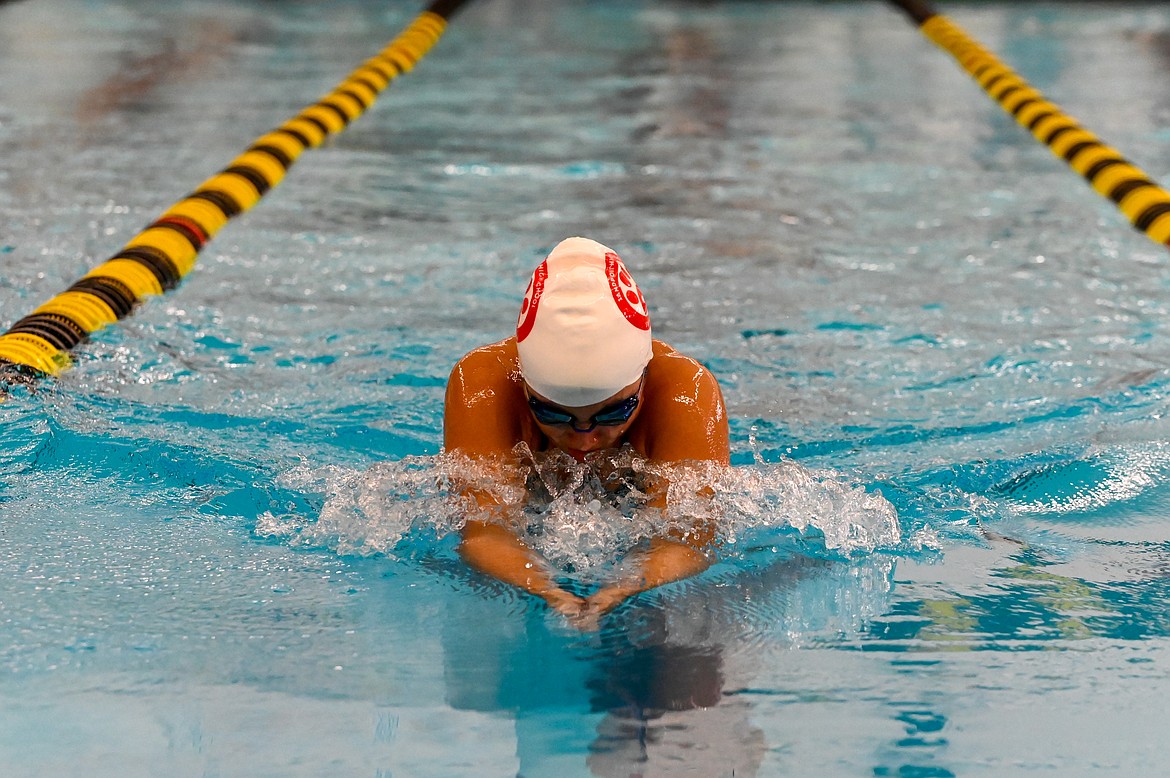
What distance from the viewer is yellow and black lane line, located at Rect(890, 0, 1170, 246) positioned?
6023 millimetres

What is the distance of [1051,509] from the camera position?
128 inches

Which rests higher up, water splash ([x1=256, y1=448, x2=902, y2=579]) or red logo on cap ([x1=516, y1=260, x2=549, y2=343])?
red logo on cap ([x1=516, y1=260, x2=549, y2=343])

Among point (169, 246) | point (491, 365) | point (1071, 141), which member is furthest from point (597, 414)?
point (1071, 141)

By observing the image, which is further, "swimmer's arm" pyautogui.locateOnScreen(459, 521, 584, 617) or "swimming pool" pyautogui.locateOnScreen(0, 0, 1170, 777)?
"swimmer's arm" pyautogui.locateOnScreen(459, 521, 584, 617)

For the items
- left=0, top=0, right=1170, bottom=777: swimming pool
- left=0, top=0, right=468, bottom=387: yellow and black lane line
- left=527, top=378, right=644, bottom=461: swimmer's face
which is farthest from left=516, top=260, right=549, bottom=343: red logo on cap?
left=0, top=0, right=468, bottom=387: yellow and black lane line

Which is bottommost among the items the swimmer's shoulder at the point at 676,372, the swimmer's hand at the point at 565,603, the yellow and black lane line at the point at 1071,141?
the swimmer's hand at the point at 565,603

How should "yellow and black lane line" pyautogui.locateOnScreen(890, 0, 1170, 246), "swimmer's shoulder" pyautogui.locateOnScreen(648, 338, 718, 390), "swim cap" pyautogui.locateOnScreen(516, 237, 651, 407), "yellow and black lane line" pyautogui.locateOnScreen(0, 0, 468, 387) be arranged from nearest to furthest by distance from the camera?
"swim cap" pyautogui.locateOnScreen(516, 237, 651, 407) < "swimmer's shoulder" pyautogui.locateOnScreen(648, 338, 718, 390) < "yellow and black lane line" pyautogui.locateOnScreen(0, 0, 468, 387) < "yellow and black lane line" pyautogui.locateOnScreen(890, 0, 1170, 246)

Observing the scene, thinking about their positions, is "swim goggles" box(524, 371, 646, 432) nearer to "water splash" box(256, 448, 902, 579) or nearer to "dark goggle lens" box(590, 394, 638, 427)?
"dark goggle lens" box(590, 394, 638, 427)

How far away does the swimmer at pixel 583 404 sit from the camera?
2.67 meters

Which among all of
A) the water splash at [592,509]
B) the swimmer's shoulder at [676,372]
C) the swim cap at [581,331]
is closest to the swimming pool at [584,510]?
the water splash at [592,509]

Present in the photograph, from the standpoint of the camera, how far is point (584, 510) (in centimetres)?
289

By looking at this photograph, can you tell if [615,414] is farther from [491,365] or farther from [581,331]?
[491,365]

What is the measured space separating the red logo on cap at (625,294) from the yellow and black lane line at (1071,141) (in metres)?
3.60

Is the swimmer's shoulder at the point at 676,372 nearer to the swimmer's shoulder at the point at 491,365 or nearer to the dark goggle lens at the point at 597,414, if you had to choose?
the dark goggle lens at the point at 597,414
